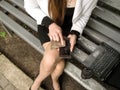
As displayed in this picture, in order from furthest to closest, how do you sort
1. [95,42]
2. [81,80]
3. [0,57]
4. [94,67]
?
[0,57]
[95,42]
[81,80]
[94,67]

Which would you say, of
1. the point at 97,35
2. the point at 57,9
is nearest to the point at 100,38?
the point at 97,35

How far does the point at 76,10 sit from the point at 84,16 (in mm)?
206

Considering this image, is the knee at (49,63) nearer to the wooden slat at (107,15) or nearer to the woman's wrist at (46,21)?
the woman's wrist at (46,21)

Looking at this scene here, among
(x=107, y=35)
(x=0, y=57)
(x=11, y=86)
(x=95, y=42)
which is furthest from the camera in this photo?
(x=0, y=57)

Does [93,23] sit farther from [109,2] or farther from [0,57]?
[0,57]

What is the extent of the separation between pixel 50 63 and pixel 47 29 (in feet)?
1.52

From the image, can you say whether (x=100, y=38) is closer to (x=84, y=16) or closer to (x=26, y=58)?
(x=84, y=16)

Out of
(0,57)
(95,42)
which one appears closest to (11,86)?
(0,57)

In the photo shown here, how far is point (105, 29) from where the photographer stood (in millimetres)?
3002

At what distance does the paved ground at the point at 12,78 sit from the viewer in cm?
342

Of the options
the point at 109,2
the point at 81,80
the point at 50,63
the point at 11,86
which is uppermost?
the point at 109,2

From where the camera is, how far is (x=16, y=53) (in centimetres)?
391

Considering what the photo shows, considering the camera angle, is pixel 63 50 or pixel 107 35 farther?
pixel 107 35

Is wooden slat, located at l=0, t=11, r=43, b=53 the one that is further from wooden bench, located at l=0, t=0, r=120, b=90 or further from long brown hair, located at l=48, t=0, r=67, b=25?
long brown hair, located at l=48, t=0, r=67, b=25
